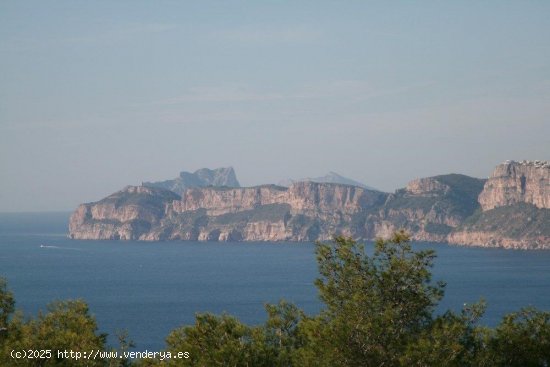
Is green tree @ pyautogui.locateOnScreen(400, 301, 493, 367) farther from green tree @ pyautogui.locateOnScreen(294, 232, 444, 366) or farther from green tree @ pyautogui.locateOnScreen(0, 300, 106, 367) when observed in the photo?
green tree @ pyautogui.locateOnScreen(0, 300, 106, 367)

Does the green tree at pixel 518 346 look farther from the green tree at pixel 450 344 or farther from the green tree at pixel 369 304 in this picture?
the green tree at pixel 369 304

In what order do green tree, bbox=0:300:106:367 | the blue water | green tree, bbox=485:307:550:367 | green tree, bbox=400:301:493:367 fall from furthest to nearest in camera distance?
the blue water → green tree, bbox=485:307:550:367 → green tree, bbox=0:300:106:367 → green tree, bbox=400:301:493:367

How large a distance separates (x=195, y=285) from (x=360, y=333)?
367 ft

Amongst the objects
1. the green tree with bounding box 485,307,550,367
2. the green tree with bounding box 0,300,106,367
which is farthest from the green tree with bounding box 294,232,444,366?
the green tree with bounding box 0,300,106,367

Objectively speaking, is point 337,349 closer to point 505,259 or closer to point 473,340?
point 473,340

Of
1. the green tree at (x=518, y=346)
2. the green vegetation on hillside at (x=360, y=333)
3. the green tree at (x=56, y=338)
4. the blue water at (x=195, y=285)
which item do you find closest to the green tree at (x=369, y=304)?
the green vegetation on hillside at (x=360, y=333)

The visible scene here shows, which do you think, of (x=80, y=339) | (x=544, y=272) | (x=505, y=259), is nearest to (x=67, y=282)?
(x=544, y=272)

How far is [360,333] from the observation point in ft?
83.0

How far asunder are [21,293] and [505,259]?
356 ft

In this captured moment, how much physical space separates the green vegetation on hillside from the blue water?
46.5 m

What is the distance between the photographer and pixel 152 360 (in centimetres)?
2741

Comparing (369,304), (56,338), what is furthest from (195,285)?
(369,304)

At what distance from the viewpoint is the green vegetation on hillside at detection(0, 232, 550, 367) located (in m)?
25.1

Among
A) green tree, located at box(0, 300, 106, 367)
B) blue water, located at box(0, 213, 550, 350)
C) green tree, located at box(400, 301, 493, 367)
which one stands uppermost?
green tree, located at box(400, 301, 493, 367)
